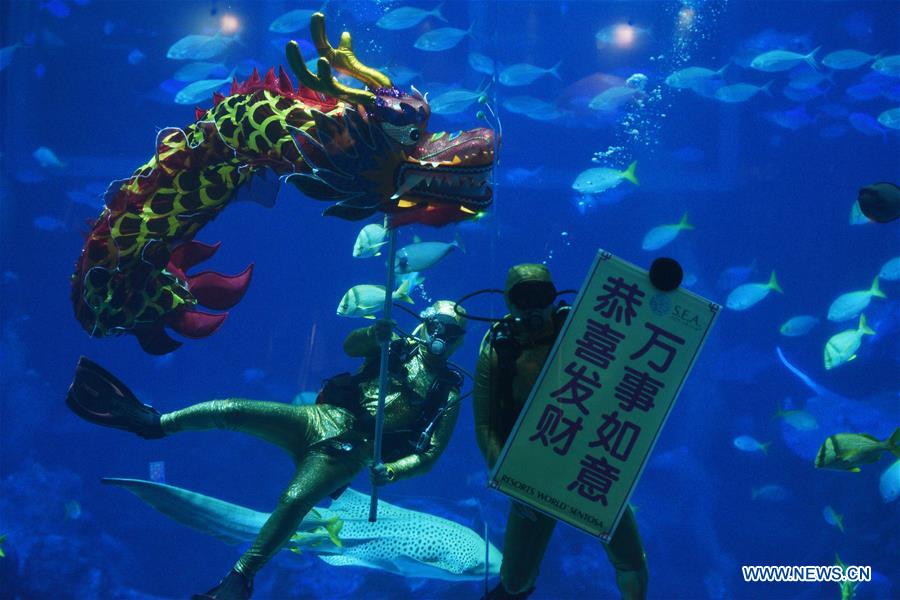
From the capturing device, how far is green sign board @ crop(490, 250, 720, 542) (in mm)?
2527

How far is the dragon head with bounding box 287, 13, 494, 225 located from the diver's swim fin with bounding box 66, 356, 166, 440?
1.64 meters

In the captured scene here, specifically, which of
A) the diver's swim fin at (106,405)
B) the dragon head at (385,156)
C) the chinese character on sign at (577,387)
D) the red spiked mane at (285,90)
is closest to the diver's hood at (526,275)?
the chinese character on sign at (577,387)

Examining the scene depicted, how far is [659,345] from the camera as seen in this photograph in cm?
256

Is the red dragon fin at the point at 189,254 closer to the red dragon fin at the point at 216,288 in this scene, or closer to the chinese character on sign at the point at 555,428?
the red dragon fin at the point at 216,288

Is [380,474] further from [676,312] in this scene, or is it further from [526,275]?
[676,312]

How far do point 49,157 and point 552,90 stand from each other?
546 cm

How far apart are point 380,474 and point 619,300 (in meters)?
1.61

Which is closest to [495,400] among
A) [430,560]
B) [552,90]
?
[430,560]

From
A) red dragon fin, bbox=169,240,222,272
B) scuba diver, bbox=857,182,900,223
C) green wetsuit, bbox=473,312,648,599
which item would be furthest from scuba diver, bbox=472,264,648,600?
scuba diver, bbox=857,182,900,223

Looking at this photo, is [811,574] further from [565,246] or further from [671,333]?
[671,333]

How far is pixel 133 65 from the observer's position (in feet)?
22.3

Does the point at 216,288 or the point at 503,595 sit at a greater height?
the point at 216,288

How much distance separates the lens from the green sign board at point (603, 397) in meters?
2.53

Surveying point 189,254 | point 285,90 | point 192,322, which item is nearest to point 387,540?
point 192,322
